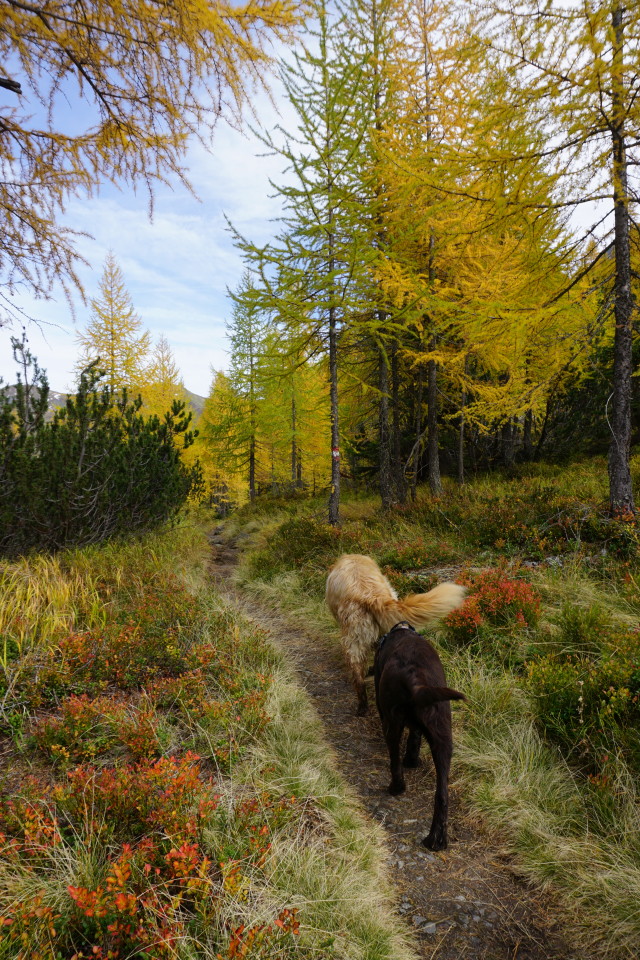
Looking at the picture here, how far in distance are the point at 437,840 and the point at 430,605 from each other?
1.44 metres

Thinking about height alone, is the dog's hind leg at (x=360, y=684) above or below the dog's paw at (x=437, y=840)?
above

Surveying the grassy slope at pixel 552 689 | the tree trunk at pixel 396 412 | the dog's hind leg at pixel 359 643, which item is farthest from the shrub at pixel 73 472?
the tree trunk at pixel 396 412

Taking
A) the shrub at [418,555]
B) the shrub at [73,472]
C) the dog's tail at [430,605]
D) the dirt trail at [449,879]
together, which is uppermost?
the shrub at [73,472]

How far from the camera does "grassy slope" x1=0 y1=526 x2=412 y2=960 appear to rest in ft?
5.55

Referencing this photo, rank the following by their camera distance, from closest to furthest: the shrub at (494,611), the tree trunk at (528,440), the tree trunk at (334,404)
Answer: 1. the shrub at (494,611)
2. the tree trunk at (334,404)
3. the tree trunk at (528,440)

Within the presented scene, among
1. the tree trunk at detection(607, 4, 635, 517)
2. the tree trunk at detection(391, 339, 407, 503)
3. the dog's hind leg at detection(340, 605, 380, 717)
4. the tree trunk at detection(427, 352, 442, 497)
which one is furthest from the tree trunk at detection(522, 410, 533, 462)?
the dog's hind leg at detection(340, 605, 380, 717)

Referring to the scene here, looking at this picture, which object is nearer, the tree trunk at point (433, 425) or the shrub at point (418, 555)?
the shrub at point (418, 555)

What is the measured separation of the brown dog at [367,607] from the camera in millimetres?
3314

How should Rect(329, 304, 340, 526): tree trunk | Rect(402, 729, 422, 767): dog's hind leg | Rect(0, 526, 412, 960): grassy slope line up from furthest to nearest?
Rect(329, 304, 340, 526): tree trunk
Rect(402, 729, 422, 767): dog's hind leg
Rect(0, 526, 412, 960): grassy slope

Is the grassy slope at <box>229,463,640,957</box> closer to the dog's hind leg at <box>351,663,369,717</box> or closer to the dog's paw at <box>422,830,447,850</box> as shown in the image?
the dog's paw at <box>422,830,447,850</box>

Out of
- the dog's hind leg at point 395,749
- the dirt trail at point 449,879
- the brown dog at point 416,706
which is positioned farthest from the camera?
the dog's hind leg at point 395,749

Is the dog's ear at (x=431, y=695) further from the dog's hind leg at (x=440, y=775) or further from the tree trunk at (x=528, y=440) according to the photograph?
the tree trunk at (x=528, y=440)

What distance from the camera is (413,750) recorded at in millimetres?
3170

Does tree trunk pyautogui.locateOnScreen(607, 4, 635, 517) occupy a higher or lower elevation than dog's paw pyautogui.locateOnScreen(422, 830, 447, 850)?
higher
